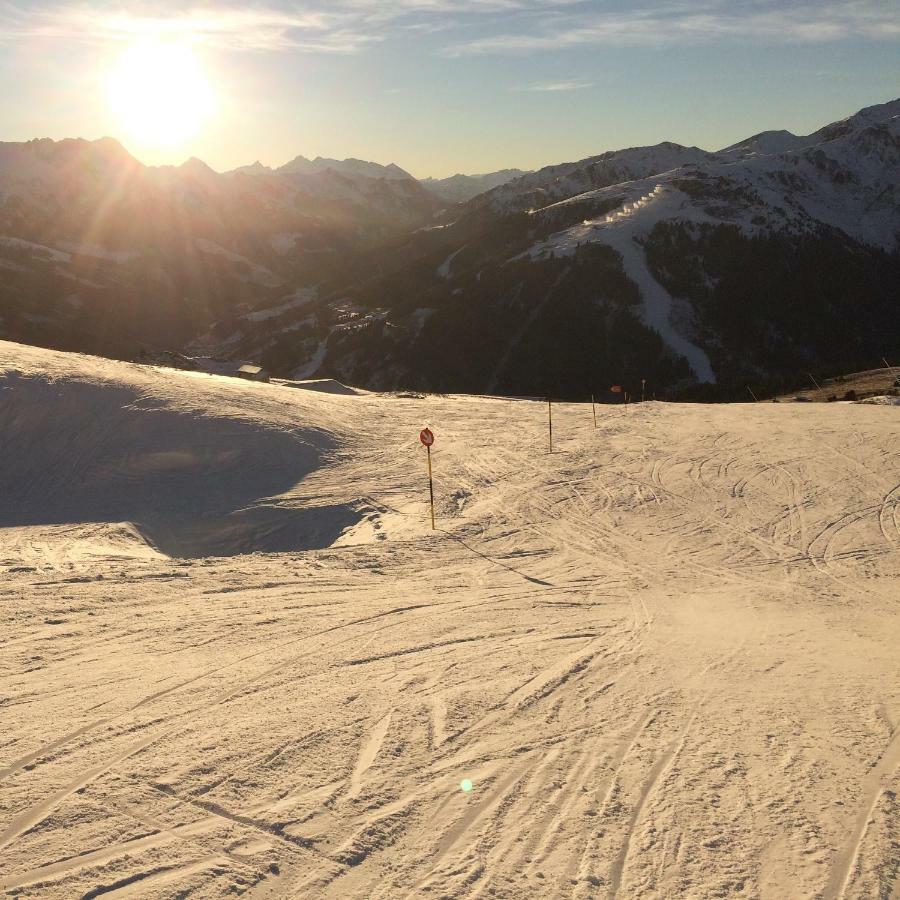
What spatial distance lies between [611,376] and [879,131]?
4611 inches

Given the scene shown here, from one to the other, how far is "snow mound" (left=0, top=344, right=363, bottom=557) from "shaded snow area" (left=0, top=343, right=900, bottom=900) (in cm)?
13

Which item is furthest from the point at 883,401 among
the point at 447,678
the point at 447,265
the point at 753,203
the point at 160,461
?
the point at 447,265

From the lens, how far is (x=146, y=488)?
20938mm

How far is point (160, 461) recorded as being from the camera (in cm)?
2227

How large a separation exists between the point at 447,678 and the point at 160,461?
49.6 feet

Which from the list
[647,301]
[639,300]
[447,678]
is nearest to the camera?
[447,678]

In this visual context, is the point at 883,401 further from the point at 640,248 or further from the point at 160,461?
the point at 640,248

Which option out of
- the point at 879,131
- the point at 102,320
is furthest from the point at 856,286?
the point at 102,320

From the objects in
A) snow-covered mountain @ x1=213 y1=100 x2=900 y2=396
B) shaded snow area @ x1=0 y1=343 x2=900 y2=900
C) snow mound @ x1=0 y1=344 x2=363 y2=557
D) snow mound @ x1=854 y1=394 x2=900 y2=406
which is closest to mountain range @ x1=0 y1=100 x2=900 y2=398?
snow-covered mountain @ x1=213 y1=100 x2=900 y2=396

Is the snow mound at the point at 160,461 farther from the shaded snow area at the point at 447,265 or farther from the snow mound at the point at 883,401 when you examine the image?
the shaded snow area at the point at 447,265

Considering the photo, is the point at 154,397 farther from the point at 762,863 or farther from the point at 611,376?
the point at 611,376

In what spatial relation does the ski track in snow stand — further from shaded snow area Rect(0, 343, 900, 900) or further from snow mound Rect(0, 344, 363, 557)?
shaded snow area Rect(0, 343, 900, 900)

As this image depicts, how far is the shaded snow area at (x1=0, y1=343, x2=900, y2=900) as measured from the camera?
6.66m

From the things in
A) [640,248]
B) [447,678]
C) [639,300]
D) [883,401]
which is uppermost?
[640,248]
